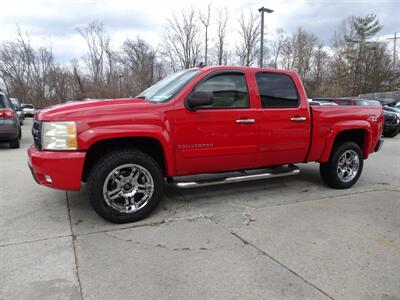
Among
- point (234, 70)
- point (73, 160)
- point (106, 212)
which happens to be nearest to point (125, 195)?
point (106, 212)

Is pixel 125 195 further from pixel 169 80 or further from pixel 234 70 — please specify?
pixel 234 70

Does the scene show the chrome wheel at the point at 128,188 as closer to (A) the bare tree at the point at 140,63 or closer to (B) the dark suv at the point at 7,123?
(B) the dark suv at the point at 7,123

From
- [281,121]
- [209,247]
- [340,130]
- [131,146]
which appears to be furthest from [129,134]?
[340,130]

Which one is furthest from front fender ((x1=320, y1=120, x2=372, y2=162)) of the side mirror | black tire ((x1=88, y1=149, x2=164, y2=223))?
black tire ((x1=88, y1=149, x2=164, y2=223))

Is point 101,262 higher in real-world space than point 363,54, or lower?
lower

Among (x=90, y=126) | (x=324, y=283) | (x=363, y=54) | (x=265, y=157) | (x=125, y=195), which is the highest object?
(x=363, y=54)

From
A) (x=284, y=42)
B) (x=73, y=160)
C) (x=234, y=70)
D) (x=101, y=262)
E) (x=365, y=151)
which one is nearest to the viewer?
(x=101, y=262)

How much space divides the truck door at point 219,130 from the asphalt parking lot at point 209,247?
25.0 inches

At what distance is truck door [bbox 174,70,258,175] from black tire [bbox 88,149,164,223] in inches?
14.2

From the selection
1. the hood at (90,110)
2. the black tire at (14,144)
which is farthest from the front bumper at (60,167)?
the black tire at (14,144)

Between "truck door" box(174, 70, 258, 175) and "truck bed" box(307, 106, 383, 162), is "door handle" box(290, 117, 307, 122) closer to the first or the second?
"truck bed" box(307, 106, 383, 162)

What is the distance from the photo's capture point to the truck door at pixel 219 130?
13.6 ft

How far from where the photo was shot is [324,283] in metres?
2.68

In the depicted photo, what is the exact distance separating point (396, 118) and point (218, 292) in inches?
588
